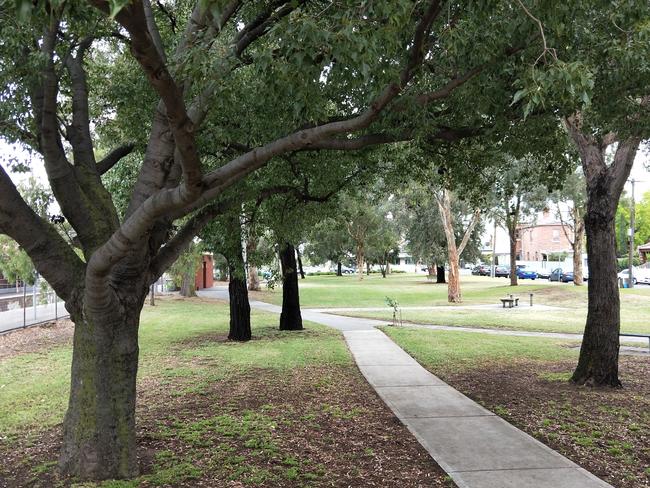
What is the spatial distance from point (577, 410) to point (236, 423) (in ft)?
14.8

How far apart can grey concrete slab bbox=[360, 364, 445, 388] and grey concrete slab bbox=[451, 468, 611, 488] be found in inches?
162

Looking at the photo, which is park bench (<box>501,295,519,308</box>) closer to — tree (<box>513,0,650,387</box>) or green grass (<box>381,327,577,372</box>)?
green grass (<box>381,327,577,372</box>)

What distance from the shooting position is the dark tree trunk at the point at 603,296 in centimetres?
877

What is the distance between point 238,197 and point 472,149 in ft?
13.4

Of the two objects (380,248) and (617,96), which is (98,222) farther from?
(380,248)

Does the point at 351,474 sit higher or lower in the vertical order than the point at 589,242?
lower

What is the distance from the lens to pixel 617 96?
6.74m

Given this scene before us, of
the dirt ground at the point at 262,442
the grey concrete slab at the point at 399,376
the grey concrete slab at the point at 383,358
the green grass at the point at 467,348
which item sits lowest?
the green grass at the point at 467,348

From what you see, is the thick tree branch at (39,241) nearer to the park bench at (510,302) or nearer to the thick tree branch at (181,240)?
the thick tree branch at (181,240)

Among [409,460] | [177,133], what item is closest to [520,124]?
[409,460]

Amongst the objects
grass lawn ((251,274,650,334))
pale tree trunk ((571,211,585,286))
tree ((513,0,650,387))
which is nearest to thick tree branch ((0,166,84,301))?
tree ((513,0,650,387))

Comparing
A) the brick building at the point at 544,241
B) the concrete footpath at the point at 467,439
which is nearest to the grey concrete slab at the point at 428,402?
the concrete footpath at the point at 467,439

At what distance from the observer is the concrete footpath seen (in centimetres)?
499

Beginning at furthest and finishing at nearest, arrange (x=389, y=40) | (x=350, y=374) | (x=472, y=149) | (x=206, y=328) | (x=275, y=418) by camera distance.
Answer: (x=206, y=328)
(x=350, y=374)
(x=472, y=149)
(x=275, y=418)
(x=389, y=40)
